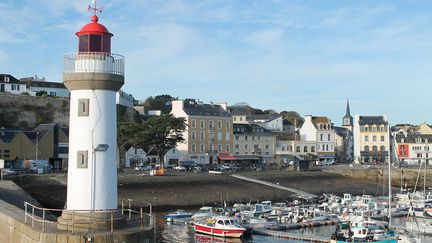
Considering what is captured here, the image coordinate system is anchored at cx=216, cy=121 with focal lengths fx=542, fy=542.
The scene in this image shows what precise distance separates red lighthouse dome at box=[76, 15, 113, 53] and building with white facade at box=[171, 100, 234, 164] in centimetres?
6222

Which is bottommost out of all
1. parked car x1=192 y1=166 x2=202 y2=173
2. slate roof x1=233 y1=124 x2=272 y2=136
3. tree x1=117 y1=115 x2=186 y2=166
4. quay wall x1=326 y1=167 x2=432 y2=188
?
quay wall x1=326 y1=167 x2=432 y2=188

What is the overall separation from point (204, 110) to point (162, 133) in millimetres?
15046

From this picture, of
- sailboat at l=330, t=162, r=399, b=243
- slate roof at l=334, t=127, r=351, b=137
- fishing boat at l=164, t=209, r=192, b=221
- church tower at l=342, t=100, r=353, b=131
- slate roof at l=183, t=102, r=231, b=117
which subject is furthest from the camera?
church tower at l=342, t=100, r=353, b=131

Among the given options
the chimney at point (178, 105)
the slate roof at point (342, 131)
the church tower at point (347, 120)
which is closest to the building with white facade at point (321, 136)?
the slate roof at point (342, 131)

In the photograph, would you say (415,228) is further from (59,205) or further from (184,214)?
(59,205)

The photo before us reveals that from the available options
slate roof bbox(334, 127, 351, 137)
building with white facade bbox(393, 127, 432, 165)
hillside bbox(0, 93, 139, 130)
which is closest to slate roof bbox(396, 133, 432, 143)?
building with white facade bbox(393, 127, 432, 165)

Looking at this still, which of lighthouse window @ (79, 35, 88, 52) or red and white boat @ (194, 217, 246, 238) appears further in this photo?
red and white boat @ (194, 217, 246, 238)

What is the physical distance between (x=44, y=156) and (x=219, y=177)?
21574mm

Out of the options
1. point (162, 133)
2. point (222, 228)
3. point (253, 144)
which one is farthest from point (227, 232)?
point (253, 144)

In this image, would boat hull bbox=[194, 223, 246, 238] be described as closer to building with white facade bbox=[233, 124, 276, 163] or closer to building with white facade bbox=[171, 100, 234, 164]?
building with white facade bbox=[171, 100, 234, 164]

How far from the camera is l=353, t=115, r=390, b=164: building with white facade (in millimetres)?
95500

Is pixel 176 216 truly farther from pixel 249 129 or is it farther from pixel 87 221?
pixel 249 129

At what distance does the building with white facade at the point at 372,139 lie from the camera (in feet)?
313

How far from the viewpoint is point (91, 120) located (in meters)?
15.1
